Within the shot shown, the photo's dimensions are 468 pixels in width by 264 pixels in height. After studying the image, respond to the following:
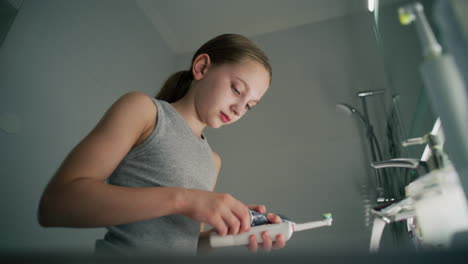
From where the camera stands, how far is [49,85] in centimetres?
112

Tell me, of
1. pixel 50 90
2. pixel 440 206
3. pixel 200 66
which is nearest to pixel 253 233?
pixel 440 206

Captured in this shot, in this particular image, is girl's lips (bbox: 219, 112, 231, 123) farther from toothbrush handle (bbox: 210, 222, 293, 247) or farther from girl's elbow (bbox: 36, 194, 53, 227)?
girl's elbow (bbox: 36, 194, 53, 227)

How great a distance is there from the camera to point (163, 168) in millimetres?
575

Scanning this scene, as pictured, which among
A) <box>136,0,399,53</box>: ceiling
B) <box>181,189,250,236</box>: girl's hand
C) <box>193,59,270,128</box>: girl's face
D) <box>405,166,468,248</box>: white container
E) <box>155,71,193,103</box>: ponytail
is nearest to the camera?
<box>405,166,468,248</box>: white container

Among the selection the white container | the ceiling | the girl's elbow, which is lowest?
the white container

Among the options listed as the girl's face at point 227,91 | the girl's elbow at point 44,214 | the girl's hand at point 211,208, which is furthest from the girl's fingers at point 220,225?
the girl's face at point 227,91

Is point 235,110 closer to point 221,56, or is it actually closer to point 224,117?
point 224,117

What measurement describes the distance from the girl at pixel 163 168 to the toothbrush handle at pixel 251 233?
1cm

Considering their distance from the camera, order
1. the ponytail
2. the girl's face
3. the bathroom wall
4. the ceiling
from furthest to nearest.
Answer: the ceiling, the bathroom wall, the ponytail, the girl's face

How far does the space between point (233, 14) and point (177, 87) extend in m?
1.24

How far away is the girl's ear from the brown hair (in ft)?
0.05

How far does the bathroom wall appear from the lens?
94 centimetres

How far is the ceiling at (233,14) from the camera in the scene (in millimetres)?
1823

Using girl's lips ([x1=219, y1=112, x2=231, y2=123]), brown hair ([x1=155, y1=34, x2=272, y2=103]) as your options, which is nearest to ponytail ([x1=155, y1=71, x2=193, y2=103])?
brown hair ([x1=155, y1=34, x2=272, y2=103])
